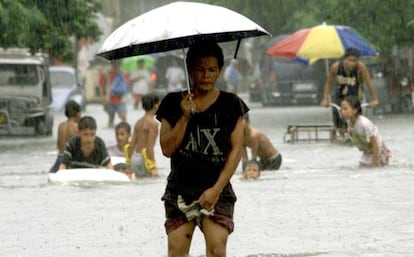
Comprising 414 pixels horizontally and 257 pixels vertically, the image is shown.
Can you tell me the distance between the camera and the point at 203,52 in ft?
24.7

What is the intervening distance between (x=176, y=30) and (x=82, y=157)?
8.31 m

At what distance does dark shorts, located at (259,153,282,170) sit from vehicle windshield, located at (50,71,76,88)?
98.8 ft

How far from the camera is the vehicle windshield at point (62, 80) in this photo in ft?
155

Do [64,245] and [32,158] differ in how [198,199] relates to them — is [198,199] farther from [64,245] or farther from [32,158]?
[32,158]

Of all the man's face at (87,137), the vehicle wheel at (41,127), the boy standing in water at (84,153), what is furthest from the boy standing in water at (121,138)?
the vehicle wheel at (41,127)

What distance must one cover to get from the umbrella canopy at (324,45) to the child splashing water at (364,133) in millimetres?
8811

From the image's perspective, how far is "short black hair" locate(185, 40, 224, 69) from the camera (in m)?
7.54

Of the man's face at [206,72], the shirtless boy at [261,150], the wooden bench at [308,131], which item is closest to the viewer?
the man's face at [206,72]

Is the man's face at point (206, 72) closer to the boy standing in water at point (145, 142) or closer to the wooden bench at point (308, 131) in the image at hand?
the boy standing in water at point (145, 142)

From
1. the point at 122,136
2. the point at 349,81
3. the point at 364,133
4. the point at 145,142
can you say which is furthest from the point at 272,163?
the point at 349,81

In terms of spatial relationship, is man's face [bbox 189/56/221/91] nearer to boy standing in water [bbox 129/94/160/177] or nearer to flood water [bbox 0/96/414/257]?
flood water [bbox 0/96/414/257]

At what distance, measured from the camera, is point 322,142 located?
24.5 metres

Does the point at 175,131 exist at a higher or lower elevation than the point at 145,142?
higher

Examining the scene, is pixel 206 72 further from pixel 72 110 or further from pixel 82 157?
pixel 72 110
